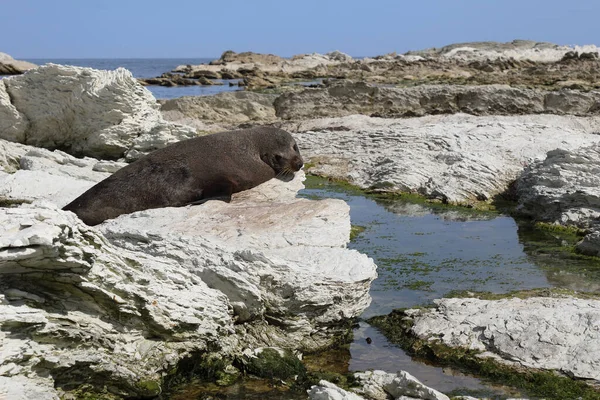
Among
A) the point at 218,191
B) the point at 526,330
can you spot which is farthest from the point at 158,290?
the point at 218,191

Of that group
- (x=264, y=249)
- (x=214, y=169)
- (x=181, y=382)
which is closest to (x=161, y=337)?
(x=181, y=382)

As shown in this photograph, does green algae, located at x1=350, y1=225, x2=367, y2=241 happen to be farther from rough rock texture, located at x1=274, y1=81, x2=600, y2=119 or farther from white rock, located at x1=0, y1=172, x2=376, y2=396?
rough rock texture, located at x1=274, y1=81, x2=600, y2=119

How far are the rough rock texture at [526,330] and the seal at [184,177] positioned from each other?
3600 mm

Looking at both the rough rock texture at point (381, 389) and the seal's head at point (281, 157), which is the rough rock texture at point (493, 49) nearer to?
the seal's head at point (281, 157)

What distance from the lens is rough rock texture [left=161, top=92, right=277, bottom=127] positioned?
21.3 meters

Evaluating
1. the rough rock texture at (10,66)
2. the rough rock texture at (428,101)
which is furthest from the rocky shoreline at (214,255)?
the rough rock texture at (10,66)

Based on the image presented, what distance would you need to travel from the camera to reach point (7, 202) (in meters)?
10.8

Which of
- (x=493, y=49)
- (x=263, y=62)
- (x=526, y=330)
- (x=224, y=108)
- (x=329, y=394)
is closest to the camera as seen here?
(x=329, y=394)

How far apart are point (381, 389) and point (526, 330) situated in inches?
67.1

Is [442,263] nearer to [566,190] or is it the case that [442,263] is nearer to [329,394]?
[566,190]

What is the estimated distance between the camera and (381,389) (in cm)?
539

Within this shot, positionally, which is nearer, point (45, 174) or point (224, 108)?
point (45, 174)

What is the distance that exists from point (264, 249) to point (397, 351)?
158cm

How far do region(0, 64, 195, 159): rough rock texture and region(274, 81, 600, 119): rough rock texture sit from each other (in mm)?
7446
